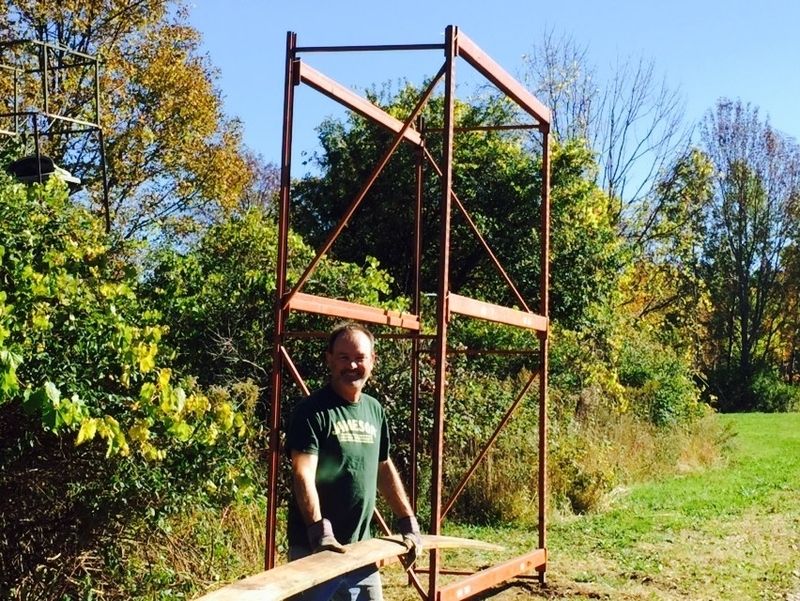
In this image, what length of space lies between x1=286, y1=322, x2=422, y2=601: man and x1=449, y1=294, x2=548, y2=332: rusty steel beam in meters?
2.99

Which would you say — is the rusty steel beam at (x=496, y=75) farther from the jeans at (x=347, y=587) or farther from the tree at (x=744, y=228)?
the tree at (x=744, y=228)

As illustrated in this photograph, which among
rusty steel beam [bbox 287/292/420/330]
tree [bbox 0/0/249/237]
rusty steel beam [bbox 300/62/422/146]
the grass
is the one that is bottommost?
the grass

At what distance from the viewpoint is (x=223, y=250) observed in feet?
43.1

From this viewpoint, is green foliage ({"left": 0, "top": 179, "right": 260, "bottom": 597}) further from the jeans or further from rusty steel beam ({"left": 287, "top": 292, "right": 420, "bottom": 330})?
the jeans

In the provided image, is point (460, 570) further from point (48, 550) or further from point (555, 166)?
point (555, 166)

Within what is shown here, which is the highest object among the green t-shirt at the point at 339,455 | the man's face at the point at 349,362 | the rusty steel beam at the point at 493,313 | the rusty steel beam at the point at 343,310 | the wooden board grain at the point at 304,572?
the rusty steel beam at the point at 493,313

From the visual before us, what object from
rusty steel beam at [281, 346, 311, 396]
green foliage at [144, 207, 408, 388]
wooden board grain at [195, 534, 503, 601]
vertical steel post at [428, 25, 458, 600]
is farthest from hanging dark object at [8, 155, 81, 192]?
wooden board grain at [195, 534, 503, 601]

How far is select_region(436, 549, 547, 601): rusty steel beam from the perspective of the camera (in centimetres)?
789

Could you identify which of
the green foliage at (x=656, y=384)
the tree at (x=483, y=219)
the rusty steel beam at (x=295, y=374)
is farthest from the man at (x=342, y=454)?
the green foliage at (x=656, y=384)

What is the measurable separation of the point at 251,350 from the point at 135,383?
490 cm

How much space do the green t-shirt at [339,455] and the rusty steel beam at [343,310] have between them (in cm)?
247

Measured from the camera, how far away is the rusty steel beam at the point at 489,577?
789cm

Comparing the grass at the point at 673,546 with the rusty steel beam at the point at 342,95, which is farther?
the grass at the point at 673,546

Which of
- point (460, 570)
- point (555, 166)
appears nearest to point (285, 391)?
point (460, 570)
